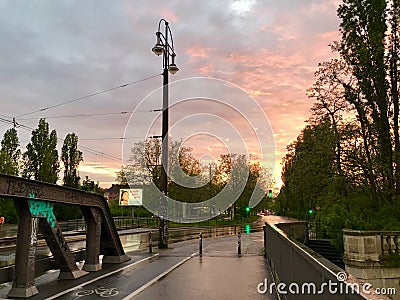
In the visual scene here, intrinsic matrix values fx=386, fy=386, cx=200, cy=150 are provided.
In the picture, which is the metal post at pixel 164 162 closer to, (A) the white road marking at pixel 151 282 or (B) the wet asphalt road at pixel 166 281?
(B) the wet asphalt road at pixel 166 281

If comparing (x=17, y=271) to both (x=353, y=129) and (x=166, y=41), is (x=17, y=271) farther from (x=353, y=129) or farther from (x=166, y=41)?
(x=353, y=129)

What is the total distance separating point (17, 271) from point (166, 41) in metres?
16.0

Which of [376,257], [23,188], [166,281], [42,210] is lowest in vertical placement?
[376,257]

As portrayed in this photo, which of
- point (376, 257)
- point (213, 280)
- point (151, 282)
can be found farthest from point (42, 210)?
point (376, 257)

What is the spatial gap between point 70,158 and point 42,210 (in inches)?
2424

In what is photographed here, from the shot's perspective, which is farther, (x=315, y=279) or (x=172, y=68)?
(x=172, y=68)

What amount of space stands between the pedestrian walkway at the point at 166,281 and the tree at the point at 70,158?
56361mm

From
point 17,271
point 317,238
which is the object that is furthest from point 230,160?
point 17,271

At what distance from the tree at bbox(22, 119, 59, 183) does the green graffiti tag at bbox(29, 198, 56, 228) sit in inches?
1909

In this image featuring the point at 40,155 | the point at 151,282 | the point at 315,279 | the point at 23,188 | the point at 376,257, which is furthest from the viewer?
the point at 40,155

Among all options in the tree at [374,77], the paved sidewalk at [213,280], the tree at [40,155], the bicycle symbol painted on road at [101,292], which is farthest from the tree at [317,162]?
the tree at [40,155]

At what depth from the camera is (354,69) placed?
875 inches

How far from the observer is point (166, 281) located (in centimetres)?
1034

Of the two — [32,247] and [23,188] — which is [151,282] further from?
[23,188]
